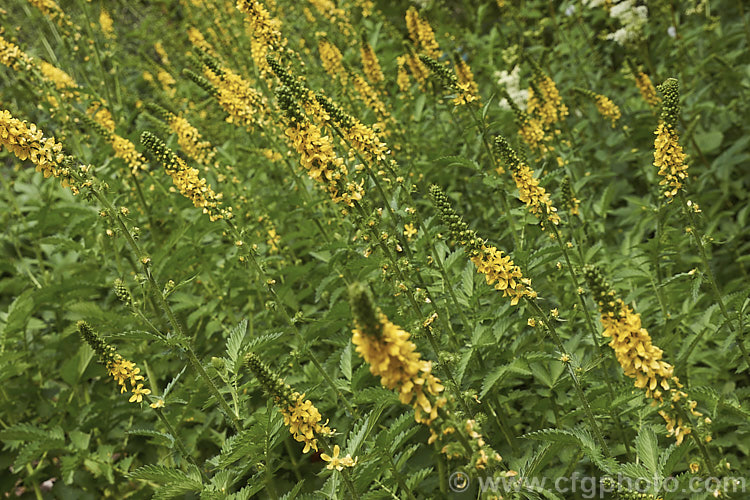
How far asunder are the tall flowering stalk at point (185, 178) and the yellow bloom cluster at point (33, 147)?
0.48 metres

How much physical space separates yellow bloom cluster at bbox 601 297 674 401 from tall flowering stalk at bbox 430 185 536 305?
0.55 m

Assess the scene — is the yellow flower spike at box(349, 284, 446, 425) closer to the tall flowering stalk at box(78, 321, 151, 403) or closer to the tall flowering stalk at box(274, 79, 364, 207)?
the tall flowering stalk at box(274, 79, 364, 207)

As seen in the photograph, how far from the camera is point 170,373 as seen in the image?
5449 millimetres

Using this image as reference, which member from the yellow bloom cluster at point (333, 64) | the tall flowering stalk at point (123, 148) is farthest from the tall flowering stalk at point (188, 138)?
the yellow bloom cluster at point (333, 64)

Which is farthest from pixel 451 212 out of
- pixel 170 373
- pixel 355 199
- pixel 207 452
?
pixel 170 373

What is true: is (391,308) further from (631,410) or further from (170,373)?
(170,373)

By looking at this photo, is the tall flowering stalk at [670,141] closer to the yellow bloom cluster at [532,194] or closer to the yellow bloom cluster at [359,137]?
the yellow bloom cluster at [532,194]

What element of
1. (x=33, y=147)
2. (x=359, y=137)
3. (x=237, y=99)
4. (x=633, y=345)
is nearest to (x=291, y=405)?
(x=633, y=345)

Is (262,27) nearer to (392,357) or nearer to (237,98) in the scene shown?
(237,98)

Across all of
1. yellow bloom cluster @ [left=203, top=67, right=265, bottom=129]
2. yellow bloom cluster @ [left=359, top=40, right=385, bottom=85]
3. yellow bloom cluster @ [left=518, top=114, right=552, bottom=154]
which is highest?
yellow bloom cluster @ [left=359, top=40, right=385, bottom=85]

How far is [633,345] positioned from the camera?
237cm

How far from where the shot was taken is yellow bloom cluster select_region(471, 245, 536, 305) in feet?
9.37

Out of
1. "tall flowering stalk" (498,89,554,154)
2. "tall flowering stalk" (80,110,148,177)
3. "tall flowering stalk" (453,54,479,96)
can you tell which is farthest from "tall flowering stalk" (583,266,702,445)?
"tall flowering stalk" (80,110,148,177)

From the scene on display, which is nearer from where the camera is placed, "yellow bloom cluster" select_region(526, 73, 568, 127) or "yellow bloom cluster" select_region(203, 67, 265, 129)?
"yellow bloom cluster" select_region(203, 67, 265, 129)
